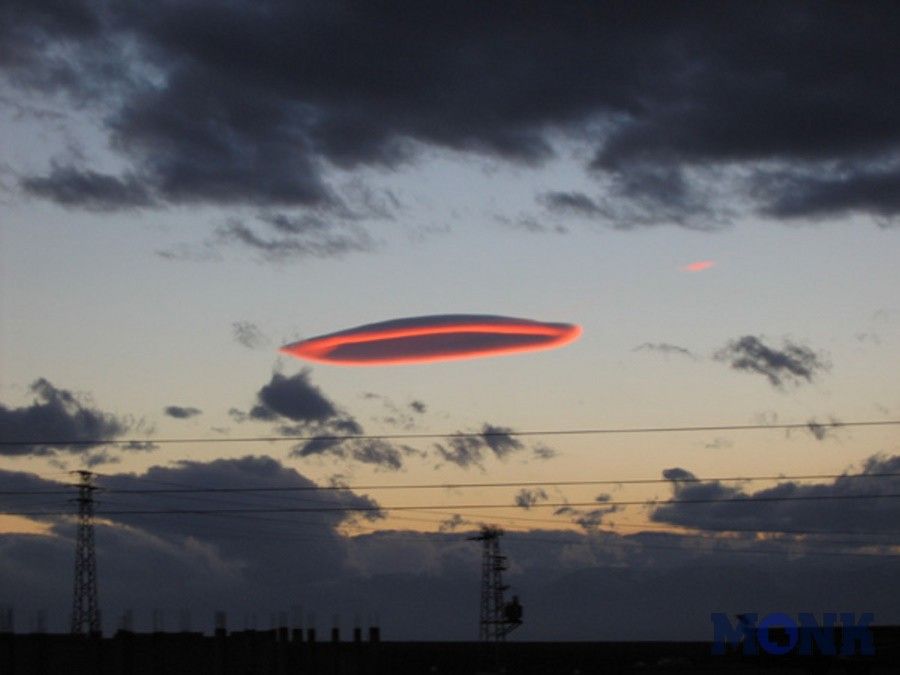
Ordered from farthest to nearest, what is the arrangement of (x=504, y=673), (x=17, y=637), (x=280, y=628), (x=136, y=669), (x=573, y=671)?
(x=573, y=671) < (x=504, y=673) < (x=280, y=628) < (x=136, y=669) < (x=17, y=637)

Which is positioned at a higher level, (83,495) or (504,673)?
(83,495)

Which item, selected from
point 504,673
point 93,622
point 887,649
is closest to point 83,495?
point 93,622

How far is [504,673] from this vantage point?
143m

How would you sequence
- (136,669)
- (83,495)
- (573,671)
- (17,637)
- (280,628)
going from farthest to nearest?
(573,671)
(83,495)
(280,628)
(136,669)
(17,637)

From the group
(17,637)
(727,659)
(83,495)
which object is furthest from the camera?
(727,659)

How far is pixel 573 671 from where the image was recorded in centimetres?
16388

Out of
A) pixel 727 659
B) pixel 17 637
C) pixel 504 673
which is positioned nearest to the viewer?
pixel 17 637

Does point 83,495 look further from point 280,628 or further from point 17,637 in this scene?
point 17,637

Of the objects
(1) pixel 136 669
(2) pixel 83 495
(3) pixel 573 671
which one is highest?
(2) pixel 83 495

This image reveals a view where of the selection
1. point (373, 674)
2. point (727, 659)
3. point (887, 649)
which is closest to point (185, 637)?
point (373, 674)

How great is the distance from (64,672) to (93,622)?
2960 cm

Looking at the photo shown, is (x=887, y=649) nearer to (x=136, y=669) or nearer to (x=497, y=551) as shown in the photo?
(x=497, y=551)

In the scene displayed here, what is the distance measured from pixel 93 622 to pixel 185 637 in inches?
927

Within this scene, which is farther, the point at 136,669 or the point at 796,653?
the point at 796,653
